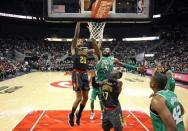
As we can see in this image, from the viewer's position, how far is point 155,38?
49.3 m

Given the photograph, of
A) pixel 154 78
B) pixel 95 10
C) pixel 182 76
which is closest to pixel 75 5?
pixel 95 10

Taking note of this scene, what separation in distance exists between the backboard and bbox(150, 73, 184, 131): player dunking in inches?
207

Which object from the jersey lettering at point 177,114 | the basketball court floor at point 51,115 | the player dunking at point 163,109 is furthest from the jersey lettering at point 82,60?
the jersey lettering at point 177,114

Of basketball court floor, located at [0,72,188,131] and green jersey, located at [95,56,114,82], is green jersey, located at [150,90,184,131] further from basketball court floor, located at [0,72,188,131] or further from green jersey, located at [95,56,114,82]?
basketball court floor, located at [0,72,188,131]

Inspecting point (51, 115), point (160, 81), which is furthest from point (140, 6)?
point (160, 81)

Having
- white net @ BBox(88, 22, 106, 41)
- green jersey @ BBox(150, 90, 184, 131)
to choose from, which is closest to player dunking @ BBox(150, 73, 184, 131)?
green jersey @ BBox(150, 90, 184, 131)

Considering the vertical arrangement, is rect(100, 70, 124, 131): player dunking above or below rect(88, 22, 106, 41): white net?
below

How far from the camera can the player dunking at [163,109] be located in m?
3.10

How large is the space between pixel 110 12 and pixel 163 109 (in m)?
5.91

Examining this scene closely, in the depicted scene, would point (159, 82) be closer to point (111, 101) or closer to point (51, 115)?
point (111, 101)

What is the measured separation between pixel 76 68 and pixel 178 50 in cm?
3447

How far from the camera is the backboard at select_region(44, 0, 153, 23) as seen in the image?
331 inches

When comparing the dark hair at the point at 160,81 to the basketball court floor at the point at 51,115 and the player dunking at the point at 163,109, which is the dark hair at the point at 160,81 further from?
the basketball court floor at the point at 51,115

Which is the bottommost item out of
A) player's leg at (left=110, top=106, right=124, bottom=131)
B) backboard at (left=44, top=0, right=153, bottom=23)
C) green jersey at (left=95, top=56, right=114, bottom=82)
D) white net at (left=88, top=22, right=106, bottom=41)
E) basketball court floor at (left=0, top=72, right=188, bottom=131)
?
basketball court floor at (left=0, top=72, right=188, bottom=131)
